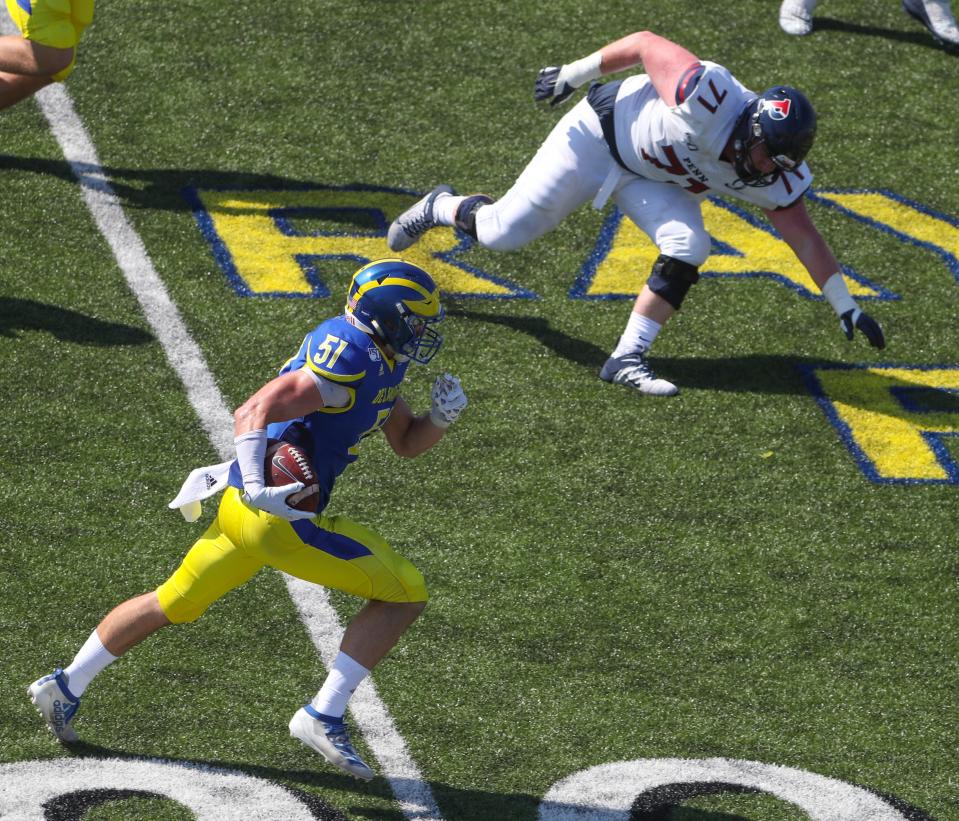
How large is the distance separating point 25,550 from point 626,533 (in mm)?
2381

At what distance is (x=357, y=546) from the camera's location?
17.8 ft

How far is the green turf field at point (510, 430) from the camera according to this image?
589 cm

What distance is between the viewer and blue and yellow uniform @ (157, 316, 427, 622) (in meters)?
5.34

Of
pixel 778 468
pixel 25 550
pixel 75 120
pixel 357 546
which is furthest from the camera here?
pixel 75 120

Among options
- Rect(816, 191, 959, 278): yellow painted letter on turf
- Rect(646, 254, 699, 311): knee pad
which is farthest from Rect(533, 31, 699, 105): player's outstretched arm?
Rect(816, 191, 959, 278): yellow painted letter on turf

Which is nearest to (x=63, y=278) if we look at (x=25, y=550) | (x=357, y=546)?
(x=25, y=550)

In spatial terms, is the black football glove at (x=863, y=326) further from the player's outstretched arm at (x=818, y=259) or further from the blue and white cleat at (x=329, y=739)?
the blue and white cleat at (x=329, y=739)

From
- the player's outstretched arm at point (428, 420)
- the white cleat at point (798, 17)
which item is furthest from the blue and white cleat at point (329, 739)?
the white cleat at point (798, 17)

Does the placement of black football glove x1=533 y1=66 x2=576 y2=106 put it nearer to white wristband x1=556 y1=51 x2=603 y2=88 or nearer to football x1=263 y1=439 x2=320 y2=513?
white wristband x1=556 y1=51 x2=603 y2=88

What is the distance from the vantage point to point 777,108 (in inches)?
294

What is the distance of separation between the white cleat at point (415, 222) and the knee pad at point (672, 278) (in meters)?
1.16

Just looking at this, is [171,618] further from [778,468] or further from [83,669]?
[778,468]

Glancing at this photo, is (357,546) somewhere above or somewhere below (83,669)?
above

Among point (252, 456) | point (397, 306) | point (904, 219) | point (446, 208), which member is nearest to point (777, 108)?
point (446, 208)
